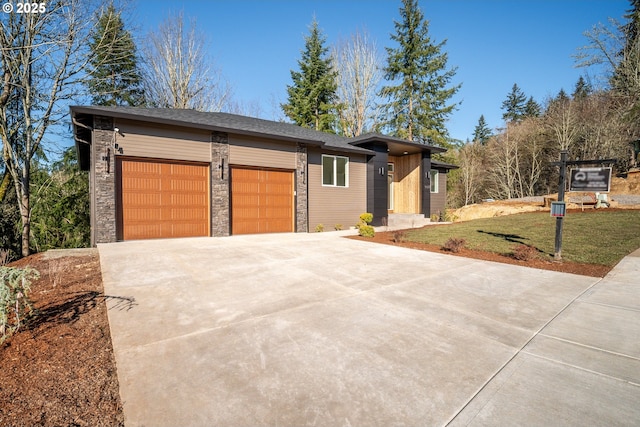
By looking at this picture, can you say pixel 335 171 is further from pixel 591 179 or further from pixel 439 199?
pixel 591 179

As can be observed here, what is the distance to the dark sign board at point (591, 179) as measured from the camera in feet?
17.6

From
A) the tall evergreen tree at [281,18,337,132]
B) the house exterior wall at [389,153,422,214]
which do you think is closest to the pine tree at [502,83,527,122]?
the tall evergreen tree at [281,18,337,132]

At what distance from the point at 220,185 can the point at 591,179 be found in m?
9.29

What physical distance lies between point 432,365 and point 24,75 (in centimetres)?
1270

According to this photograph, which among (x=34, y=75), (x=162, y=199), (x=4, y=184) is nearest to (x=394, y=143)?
(x=162, y=199)

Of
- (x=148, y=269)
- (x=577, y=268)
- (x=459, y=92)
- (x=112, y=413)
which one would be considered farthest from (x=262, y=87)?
(x=112, y=413)

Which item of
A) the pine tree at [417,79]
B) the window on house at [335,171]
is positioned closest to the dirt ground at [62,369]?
the window on house at [335,171]

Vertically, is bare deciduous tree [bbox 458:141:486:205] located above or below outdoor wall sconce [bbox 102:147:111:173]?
above

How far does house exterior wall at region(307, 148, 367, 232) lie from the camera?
1182 centimetres

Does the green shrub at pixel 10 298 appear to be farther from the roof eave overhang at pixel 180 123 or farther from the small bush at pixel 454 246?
the small bush at pixel 454 246

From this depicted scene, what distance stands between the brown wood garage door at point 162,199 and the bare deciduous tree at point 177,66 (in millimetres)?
12748

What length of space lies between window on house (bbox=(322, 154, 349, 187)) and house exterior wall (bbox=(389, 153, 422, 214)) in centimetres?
433

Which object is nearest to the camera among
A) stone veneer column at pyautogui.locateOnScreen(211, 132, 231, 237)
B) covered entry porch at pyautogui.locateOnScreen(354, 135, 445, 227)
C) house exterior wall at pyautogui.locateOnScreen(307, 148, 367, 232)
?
stone veneer column at pyautogui.locateOnScreen(211, 132, 231, 237)

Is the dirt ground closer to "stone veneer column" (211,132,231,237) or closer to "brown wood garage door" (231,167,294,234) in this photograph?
"stone veneer column" (211,132,231,237)
